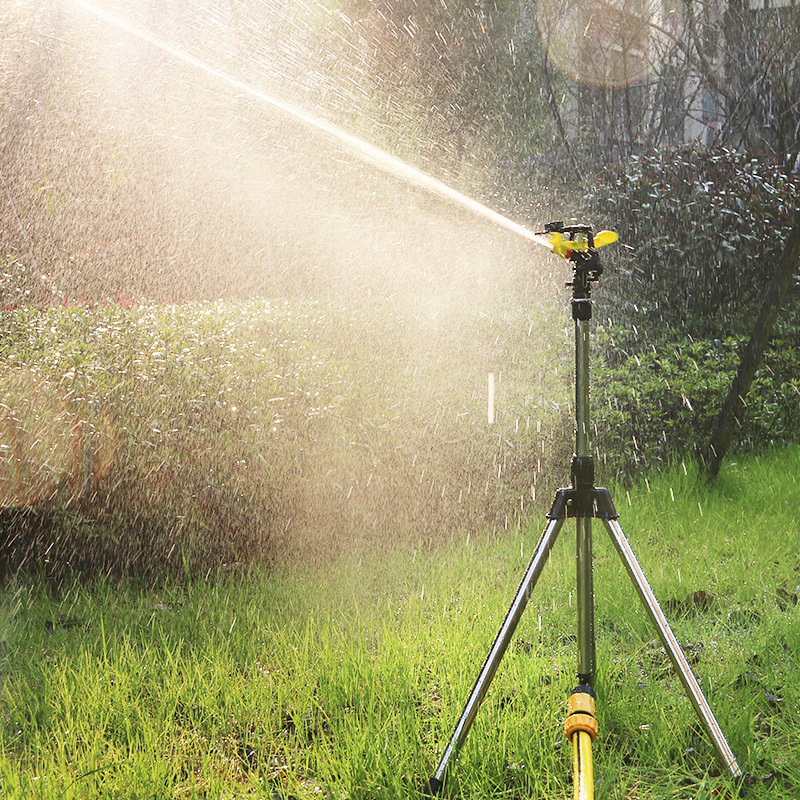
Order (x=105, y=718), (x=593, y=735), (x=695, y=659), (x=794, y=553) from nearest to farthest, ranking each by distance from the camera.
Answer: (x=593, y=735) → (x=105, y=718) → (x=695, y=659) → (x=794, y=553)

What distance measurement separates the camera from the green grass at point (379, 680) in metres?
1.97

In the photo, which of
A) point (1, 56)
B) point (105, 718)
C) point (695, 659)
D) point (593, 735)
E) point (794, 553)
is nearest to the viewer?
point (593, 735)

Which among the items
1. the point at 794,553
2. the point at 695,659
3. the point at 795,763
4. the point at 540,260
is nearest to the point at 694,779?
the point at 795,763

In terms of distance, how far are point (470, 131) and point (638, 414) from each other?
451cm

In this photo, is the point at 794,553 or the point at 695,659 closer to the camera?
the point at 695,659

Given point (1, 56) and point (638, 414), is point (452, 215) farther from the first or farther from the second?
point (1, 56)

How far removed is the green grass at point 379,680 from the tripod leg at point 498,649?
94 mm

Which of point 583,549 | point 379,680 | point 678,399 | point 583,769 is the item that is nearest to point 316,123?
point 678,399

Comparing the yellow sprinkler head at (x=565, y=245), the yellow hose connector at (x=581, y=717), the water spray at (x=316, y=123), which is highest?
the water spray at (x=316, y=123)

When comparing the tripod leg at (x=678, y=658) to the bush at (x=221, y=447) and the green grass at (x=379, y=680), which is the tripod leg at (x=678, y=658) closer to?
the green grass at (x=379, y=680)

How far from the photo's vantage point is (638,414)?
469 cm

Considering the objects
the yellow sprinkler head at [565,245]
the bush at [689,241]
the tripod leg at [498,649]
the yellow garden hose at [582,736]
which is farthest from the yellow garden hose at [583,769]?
the bush at [689,241]

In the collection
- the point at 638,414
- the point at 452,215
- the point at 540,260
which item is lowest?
the point at 638,414

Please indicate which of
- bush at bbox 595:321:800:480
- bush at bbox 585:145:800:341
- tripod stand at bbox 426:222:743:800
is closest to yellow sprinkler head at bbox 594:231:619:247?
tripod stand at bbox 426:222:743:800
